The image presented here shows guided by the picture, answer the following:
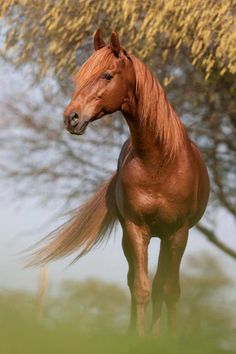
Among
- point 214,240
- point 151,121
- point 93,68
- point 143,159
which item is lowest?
point 214,240

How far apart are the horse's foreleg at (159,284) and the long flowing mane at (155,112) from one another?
0.76 metres

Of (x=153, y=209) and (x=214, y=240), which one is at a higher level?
(x=153, y=209)

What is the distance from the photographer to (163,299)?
5.91 m

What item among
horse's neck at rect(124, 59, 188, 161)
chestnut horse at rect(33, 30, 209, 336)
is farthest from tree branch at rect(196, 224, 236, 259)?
horse's neck at rect(124, 59, 188, 161)

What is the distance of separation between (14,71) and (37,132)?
1.03m

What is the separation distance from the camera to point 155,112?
17.1ft

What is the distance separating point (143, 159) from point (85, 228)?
1.64 metres

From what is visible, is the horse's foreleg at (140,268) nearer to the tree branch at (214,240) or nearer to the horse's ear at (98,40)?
the horse's ear at (98,40)

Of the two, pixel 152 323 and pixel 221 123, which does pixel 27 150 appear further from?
pixel 152 323

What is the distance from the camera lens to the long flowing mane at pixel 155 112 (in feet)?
16.9

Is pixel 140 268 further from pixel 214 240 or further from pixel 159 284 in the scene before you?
pixel 214 240

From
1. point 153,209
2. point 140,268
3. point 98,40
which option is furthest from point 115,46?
point 140,268

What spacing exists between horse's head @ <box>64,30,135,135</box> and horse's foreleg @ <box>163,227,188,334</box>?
41.1 inches

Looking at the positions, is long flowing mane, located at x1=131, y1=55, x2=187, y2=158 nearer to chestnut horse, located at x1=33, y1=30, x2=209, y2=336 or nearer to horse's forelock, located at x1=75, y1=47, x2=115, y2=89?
chestnut horse, located at x1=33, y1=30, x2=209, y2=336
